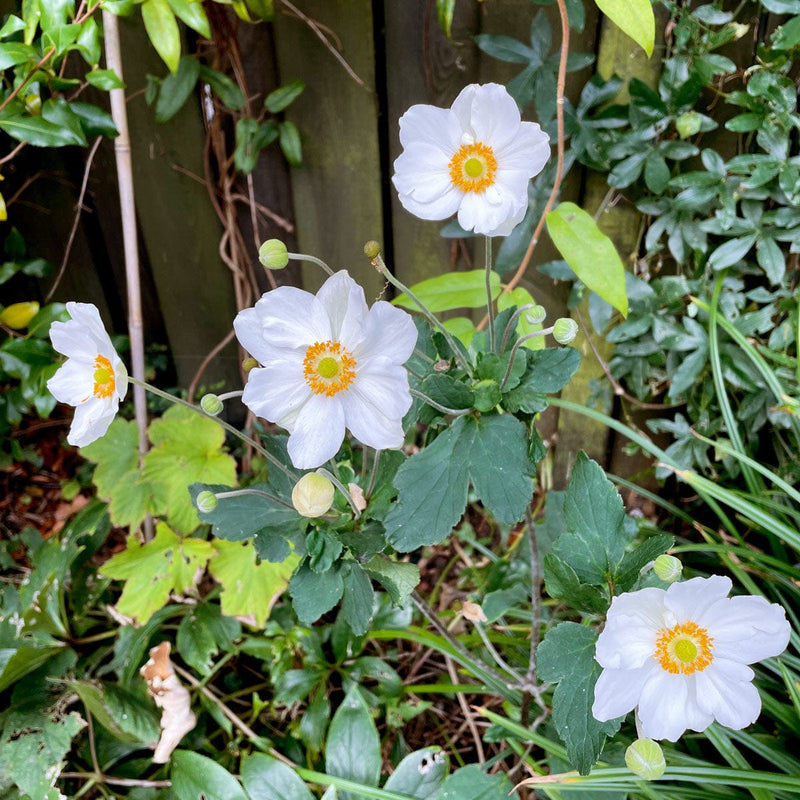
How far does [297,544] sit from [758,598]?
1.71ft

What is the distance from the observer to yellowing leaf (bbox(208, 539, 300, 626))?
1.32 m

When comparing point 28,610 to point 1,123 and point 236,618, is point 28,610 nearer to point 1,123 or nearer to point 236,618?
point 236,618

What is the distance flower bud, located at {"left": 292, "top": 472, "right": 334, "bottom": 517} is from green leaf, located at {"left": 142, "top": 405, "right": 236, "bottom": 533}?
695mm

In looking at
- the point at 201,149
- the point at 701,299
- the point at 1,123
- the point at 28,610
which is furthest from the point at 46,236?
the point at 701,299

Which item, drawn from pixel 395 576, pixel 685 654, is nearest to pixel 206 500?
pixel 395 576

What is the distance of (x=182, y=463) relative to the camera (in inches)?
56.7

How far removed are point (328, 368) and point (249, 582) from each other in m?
0.72

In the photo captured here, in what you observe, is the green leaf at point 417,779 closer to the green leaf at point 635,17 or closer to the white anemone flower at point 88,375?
the white anemone flower at point 88,375

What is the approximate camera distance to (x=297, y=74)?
1.46 metres

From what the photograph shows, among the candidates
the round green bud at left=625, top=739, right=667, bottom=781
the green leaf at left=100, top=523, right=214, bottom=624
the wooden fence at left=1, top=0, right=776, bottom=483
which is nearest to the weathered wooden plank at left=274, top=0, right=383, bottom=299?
the wooden fence at left=1, top=0, right=776, bottom=483

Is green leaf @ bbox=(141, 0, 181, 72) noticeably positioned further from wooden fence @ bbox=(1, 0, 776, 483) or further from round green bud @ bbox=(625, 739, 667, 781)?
round green bud @ bbox=(625, 739, 667, 781)

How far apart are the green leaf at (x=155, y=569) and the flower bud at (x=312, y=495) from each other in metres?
0.68

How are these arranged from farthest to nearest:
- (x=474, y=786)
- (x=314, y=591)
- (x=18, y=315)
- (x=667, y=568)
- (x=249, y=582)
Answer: (x=18, y=315) → (x=249, y=582) → (x=474, y=786) → (x=314, y=591) → (x=667, y=568)

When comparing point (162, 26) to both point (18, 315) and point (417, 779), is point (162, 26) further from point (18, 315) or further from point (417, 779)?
point (417, 779)
